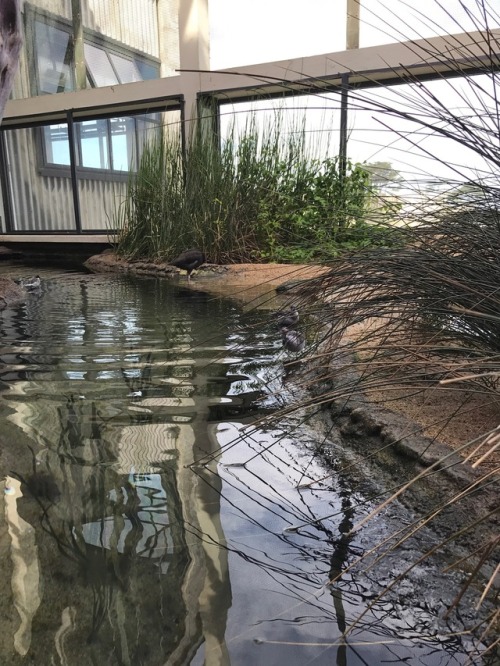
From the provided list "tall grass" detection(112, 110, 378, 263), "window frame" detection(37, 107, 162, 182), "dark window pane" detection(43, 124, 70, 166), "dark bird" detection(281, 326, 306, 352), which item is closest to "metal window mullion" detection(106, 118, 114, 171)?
"window frame" detection(37, 107, 162, 182)

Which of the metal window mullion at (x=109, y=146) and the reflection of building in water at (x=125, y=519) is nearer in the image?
the reflection of building in water at (x=125, y=519)

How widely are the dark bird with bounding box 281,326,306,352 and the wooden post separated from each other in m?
2.43

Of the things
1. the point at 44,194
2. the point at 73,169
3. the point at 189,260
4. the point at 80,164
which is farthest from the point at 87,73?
the point at 189,260

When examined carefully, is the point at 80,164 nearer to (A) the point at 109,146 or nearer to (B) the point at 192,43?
(A) the point at 109,146

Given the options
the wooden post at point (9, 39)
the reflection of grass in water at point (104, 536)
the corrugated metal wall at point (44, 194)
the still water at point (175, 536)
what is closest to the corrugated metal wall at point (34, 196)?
the corrugated metal wall at point (44, 194)

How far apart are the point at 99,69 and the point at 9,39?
599cm

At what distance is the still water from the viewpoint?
80cm

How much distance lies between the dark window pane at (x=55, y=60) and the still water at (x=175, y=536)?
795cm

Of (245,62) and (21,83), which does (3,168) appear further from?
(245,62)

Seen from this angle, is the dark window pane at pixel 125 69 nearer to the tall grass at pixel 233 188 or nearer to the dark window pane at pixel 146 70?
the dark window pane at pixel 146 70

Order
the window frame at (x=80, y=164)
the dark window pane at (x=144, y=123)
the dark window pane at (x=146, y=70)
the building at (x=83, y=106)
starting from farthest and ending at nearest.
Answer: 1. the dark window pane at (x=146, y=70)
2. the window frame at (x=80, y=164)
3. the dark window pane at (x=144, y=123)
4. the building at (x=83, y=106)

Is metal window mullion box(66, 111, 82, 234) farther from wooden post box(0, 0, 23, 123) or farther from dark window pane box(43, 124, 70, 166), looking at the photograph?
wooden post box(0, 0, 23, 123)

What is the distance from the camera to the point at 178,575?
948 millimetres

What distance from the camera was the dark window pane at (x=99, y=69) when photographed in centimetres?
852
